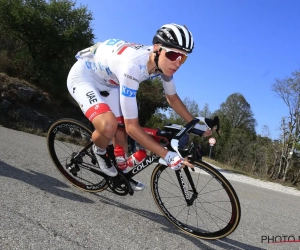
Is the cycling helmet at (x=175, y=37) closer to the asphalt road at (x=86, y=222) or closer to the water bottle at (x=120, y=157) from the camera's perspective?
the water bottle at (x=120, y=157)

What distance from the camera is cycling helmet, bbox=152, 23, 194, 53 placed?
281cm

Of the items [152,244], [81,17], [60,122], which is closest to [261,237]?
[152,244]

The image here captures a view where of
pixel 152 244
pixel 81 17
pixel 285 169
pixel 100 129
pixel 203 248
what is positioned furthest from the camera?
pixel 81 17

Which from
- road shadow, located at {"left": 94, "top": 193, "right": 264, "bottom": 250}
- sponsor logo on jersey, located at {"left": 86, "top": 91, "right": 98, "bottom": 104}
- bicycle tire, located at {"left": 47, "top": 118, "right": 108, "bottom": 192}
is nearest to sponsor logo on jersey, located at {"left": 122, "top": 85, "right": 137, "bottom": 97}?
sponsor logo on jersey, located at {"left": 86, "top": 91, "right": 98, "bottom": 104}

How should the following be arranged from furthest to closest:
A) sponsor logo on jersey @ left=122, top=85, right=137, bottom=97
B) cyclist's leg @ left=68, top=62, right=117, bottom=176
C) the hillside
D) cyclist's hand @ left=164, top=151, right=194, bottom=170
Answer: the hillside, cyclist's leg @ left=68, top=62, right=117, bottom=176, sponsor logo on jersey @ left=122, top=85, right=137, bottom=97, cyclist's hand @ left=164, top=151, right=194, bottom=170

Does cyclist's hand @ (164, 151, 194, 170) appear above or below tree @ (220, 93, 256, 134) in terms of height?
below

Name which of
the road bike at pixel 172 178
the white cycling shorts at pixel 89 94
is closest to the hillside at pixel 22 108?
the road bike at pixel 172 178

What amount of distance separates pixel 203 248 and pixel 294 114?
21313mm

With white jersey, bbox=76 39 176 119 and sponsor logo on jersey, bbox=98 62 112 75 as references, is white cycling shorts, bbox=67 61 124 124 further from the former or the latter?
sponsor logo on jersey, bbox=98 62 112 75

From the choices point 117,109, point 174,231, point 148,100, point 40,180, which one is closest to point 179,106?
point 117,109

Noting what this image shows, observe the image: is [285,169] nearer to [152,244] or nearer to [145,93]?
[152,244]

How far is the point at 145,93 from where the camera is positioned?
42562 mm

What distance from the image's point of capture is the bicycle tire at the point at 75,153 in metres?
3.81

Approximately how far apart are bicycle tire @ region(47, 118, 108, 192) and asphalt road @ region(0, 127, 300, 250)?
0.49 ft
